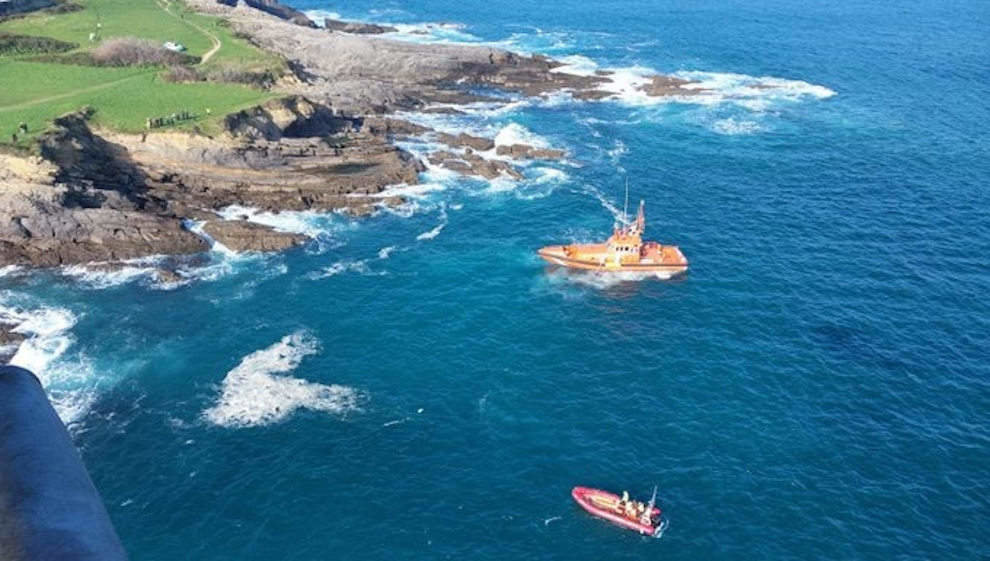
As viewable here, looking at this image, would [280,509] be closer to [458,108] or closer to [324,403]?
[324,403]

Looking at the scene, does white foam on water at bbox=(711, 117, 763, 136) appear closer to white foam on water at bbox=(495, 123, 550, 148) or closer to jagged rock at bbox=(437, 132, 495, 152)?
white foam on water at bbox=(495, 123, 550, 148)

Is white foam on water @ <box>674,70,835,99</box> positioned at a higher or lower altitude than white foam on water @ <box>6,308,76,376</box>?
higher

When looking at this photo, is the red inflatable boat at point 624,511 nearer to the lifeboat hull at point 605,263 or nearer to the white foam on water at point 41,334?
the lifeboat hull at point 605,263

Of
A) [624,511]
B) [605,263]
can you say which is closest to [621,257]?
[605,263]

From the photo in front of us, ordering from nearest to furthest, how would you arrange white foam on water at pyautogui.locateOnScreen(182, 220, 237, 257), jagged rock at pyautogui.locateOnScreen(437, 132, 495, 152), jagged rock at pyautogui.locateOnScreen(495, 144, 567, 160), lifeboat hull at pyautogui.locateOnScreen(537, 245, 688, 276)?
lifeboat hull at pyautogui.locateOnScreen(537, 245, 688, 276) < white foam on water at pyautogui.locateOnScreen(182, 220, 237, 257) < jagged rock at pyautogui.locateOnScreen(495, 144, 567, 160) < jagged rock at pyautogui.locateOnScreen(437, 132, 495, 152)

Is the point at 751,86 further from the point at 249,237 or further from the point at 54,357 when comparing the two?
the point at 54,357

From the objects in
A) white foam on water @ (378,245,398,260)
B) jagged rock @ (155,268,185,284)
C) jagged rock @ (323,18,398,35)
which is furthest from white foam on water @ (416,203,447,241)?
jagged rock @ (323,18,398,35)

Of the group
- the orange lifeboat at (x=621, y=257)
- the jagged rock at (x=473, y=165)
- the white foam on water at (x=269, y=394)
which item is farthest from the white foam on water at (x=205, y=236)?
the jagged rock at (x=473, y=165)
